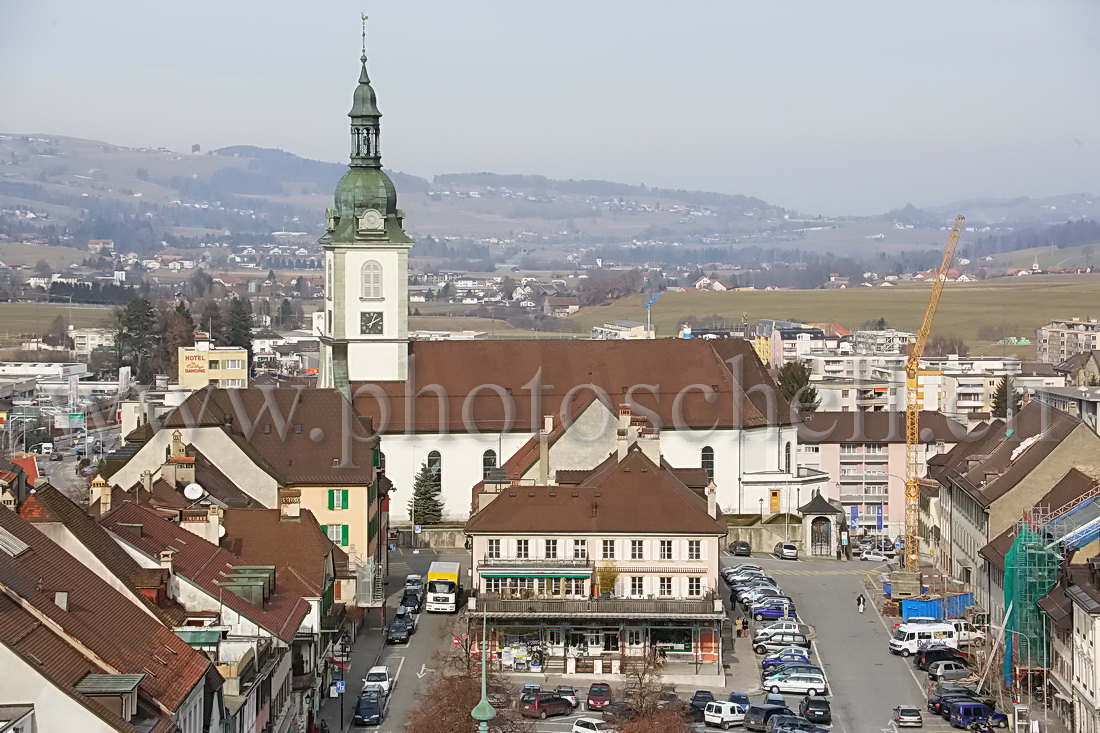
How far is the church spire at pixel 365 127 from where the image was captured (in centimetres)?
8425

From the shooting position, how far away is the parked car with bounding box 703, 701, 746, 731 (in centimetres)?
4719

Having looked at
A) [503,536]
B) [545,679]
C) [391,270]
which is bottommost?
[545,679]

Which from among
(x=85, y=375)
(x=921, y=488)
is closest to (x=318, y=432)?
(x=921, y=488)

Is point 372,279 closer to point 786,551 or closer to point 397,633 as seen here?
point 786,551

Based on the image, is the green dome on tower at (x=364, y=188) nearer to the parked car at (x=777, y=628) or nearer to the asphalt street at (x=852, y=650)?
the asphalt street at (x=852, y=650)

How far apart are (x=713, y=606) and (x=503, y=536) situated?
6.46m

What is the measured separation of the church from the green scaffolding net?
3071cm

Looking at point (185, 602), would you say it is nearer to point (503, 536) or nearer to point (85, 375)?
point (503, 536)

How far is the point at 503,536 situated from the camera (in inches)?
2206

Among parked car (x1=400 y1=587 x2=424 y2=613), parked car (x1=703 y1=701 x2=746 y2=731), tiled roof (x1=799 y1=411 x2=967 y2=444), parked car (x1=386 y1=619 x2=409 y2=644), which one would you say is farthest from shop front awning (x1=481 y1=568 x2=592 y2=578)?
tiled roof (x1=799 y1=411 x2=967 y2=444)

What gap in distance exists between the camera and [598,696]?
4916cm

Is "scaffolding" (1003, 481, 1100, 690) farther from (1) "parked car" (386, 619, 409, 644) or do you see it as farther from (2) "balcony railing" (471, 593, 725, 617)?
(1) "parked car" (386, 619, 409, 644)

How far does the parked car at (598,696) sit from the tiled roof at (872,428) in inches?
1775

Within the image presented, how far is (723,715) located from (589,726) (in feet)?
12.0
